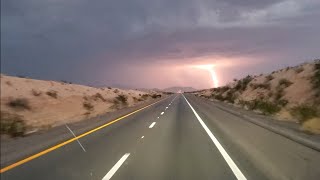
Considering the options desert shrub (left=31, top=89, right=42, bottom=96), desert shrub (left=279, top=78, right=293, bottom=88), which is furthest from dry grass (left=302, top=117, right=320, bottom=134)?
desert shrub (left=279, top=78, right=293, bottom=88)

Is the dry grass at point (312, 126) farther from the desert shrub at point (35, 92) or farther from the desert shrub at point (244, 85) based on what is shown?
the desert shrub at point (244, 85)

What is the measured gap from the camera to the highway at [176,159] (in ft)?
29.2

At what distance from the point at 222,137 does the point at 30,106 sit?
7.01 m

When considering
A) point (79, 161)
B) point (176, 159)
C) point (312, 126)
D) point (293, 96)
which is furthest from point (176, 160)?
point (293, 96)

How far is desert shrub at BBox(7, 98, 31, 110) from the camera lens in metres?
11.2

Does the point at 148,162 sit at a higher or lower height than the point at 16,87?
lower

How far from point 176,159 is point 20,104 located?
4764 millimetres

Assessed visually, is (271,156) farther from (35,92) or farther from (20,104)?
(35,92)

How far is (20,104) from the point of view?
12.4 metres

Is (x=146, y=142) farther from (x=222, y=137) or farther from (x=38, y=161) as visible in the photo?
(x=38, y=161)

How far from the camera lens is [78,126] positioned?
764 inches

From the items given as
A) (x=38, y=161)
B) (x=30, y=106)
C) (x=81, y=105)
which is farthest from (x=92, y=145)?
(x=81, y=105)

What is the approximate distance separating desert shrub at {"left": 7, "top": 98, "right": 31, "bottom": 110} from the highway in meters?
1.56

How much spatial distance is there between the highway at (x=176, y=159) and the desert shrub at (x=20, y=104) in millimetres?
1560
